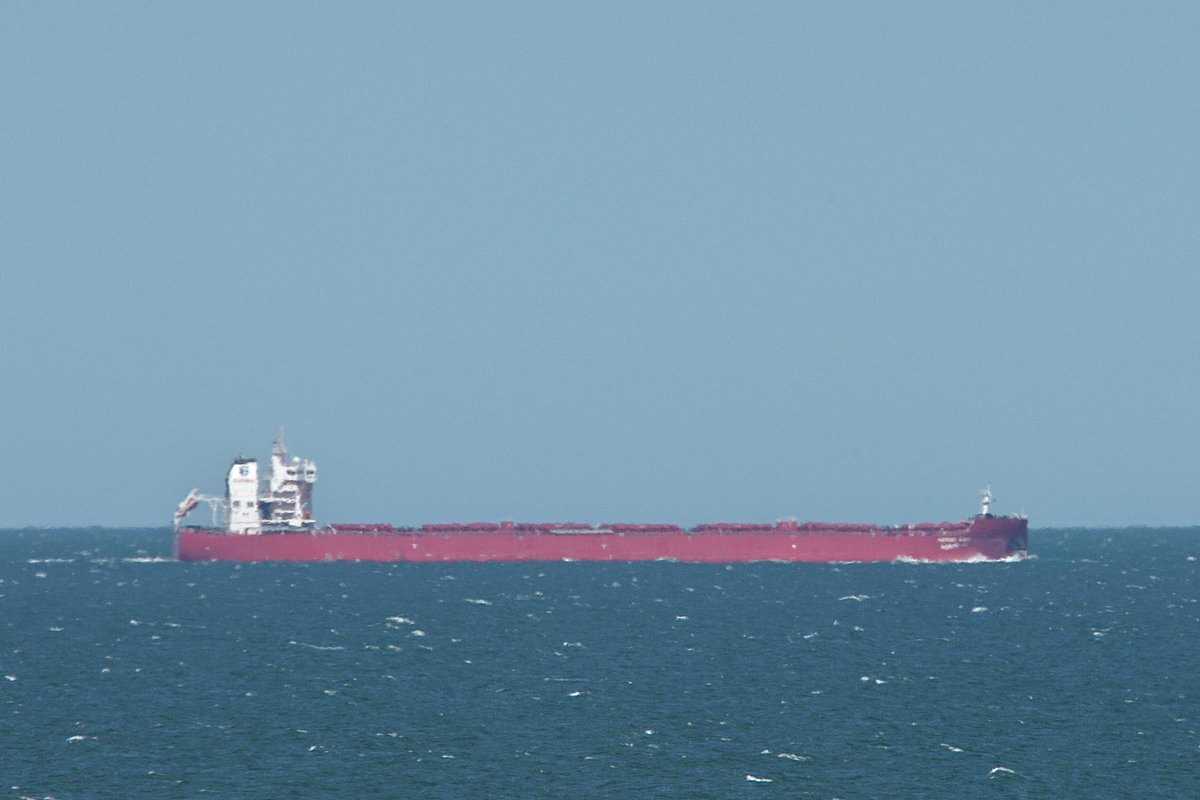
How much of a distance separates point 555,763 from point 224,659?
2548 cm

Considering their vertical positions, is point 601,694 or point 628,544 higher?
point 628,544

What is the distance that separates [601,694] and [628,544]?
7279cm

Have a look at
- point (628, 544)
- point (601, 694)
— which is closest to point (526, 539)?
point (628, 544)

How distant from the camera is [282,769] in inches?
1737

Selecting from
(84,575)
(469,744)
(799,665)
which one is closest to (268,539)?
(84,575)

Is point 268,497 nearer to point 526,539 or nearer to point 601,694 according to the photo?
point 526,539

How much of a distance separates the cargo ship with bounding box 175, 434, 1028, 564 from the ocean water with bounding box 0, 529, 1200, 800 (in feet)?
78.5

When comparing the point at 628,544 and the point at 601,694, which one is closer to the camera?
the point at 601,694

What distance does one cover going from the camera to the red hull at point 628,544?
125250 mm

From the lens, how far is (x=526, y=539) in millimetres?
128000

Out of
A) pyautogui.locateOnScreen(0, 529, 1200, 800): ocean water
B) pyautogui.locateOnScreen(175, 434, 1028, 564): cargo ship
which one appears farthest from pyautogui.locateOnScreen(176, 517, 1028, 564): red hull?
pyautogui.locateOnScreen(0, 529, 1200, 800): ocean water

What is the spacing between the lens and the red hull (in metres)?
125

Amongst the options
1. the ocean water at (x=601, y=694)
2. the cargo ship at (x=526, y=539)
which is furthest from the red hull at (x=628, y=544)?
the ocean water at (x=601, y=694)

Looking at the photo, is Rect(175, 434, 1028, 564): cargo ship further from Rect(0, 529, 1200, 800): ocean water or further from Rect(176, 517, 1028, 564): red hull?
Rect(0, 529, 1200, 800): ocean water
